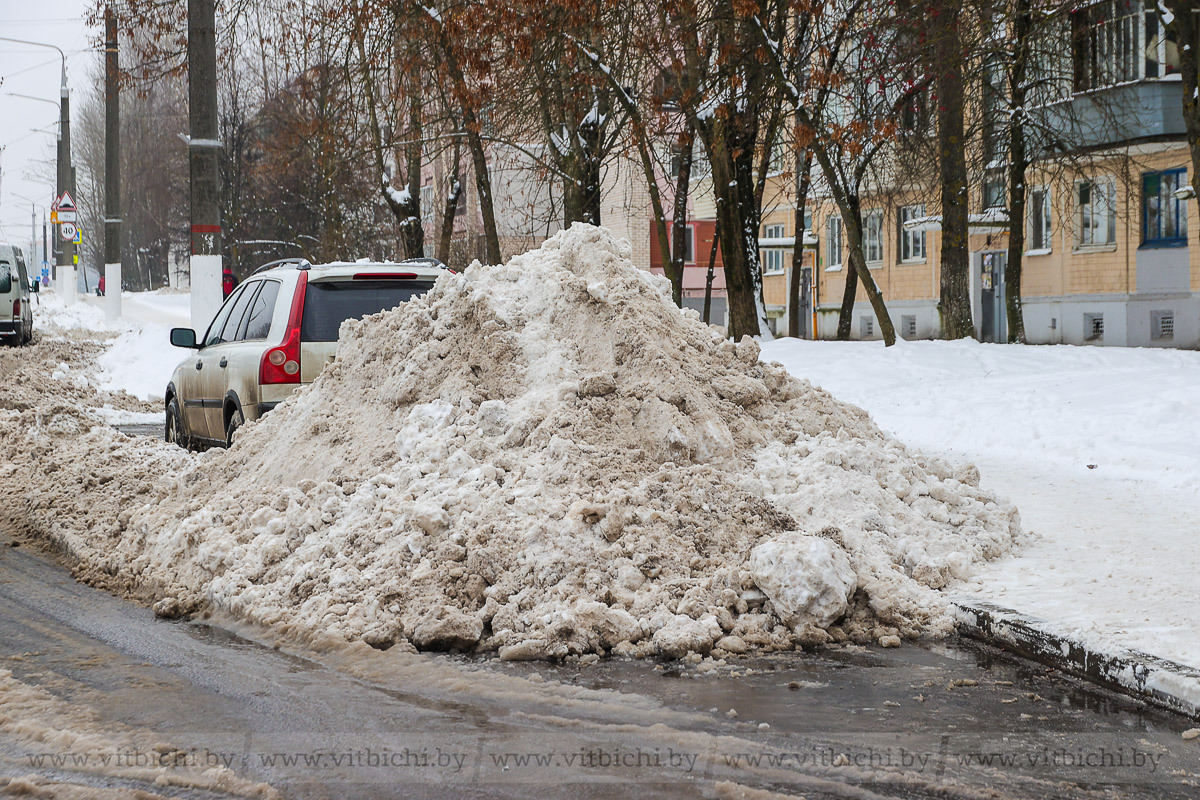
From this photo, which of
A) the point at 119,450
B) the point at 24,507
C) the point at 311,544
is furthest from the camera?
the point at 119,450

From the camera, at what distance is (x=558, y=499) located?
19.5ft

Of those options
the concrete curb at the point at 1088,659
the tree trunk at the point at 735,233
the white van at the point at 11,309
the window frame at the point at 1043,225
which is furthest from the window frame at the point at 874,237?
the concrete curb at the point at 1088,659

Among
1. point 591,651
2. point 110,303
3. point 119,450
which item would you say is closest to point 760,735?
point 591,651

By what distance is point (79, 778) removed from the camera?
11.8ft

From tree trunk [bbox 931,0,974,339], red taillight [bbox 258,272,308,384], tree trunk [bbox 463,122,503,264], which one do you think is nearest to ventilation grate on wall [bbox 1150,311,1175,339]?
tree trunk [bbox 931,0,974,339]

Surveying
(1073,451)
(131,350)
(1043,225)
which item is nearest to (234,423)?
(1073,451)

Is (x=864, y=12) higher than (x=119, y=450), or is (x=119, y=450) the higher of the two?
(x=864, y=12)

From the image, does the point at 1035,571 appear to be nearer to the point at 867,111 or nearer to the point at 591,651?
the point at 591,651

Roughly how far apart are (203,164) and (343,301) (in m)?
7.51

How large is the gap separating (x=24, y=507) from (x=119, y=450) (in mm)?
1233

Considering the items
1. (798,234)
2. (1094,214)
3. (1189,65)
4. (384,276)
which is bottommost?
(384,276)

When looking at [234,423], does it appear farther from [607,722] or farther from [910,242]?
[910,242]

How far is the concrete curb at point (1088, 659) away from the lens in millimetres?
4332

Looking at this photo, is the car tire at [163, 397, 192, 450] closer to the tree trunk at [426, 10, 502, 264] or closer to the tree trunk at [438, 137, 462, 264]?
the tree trunk at [426, 10, 502, 264]
